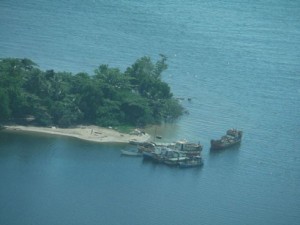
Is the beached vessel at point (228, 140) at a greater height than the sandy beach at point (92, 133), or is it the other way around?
A: the beached vessel at point (228, 140)

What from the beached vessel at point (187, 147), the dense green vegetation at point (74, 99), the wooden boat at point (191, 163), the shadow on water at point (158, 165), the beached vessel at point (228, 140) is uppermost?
the dense green vegetation at point (74, 99)

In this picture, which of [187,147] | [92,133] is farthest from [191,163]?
[92,133]

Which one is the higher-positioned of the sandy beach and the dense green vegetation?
the dense green vegetation

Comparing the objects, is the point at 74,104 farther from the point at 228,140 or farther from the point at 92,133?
the point at 228,140

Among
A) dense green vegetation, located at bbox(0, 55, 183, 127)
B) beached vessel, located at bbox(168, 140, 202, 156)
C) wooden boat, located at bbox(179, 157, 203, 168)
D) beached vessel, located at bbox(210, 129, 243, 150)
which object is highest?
dense green vegetation, located at bbox(0, 55, 183, 127)

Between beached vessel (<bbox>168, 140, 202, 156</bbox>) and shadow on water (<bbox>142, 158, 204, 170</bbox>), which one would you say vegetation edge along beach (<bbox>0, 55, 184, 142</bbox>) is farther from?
shadow on water (<bbox>142, 158, 204, 170</bbox>)

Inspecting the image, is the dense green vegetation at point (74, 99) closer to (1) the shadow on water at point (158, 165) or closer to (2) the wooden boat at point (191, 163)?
(1) the shadow on water at point (158, 165)

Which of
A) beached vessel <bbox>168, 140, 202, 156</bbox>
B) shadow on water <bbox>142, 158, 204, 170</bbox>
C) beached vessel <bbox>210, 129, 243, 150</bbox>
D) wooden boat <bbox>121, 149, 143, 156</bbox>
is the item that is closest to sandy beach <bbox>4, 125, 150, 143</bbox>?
wooden boat <bbox>121, 149, 143, 156</bbox>

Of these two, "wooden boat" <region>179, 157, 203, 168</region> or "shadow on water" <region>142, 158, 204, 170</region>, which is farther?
"wooden boat" <region>179, 157, 203, 168</region>

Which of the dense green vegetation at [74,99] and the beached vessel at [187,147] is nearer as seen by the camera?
the beached vessel at [187,147]

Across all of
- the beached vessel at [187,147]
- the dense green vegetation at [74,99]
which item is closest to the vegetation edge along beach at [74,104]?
the dense green vegetation at [74,99]
